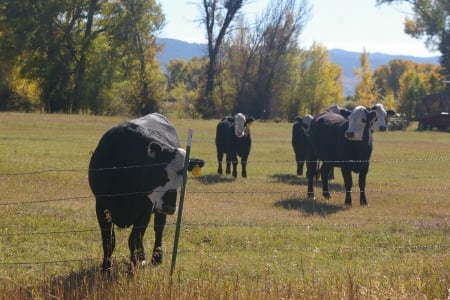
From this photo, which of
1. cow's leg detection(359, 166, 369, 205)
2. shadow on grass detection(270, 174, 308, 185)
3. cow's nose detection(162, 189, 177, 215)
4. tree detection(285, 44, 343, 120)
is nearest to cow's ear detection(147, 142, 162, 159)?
cow's nose detection(162, 189, 177, 215)

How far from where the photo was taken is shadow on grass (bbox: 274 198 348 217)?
14383 millimetres

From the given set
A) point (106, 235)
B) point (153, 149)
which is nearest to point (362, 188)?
point (153, 149)

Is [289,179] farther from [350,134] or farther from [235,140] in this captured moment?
[350,134]

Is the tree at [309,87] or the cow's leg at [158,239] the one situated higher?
the tree at [309,87]

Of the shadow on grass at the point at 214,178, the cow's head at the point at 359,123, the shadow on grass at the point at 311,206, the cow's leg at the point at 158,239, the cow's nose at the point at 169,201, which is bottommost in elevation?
the shadow on grass at the point at 214,178

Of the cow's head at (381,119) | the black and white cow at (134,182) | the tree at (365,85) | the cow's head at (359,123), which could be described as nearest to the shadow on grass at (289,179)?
the cow's head at (381,119)

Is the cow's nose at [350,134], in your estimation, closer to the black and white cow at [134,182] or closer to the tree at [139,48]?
the black and white cow at [134,182]

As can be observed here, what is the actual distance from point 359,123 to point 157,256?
839 cm

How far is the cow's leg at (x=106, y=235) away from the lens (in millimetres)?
8550

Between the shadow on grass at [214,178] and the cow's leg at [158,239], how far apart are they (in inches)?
354

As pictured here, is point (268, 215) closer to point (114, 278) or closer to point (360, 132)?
point (360, 132)

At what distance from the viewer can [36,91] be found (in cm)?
5647

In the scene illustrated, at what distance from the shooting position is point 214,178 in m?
19.8

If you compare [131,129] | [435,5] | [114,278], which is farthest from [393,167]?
[435,5]
